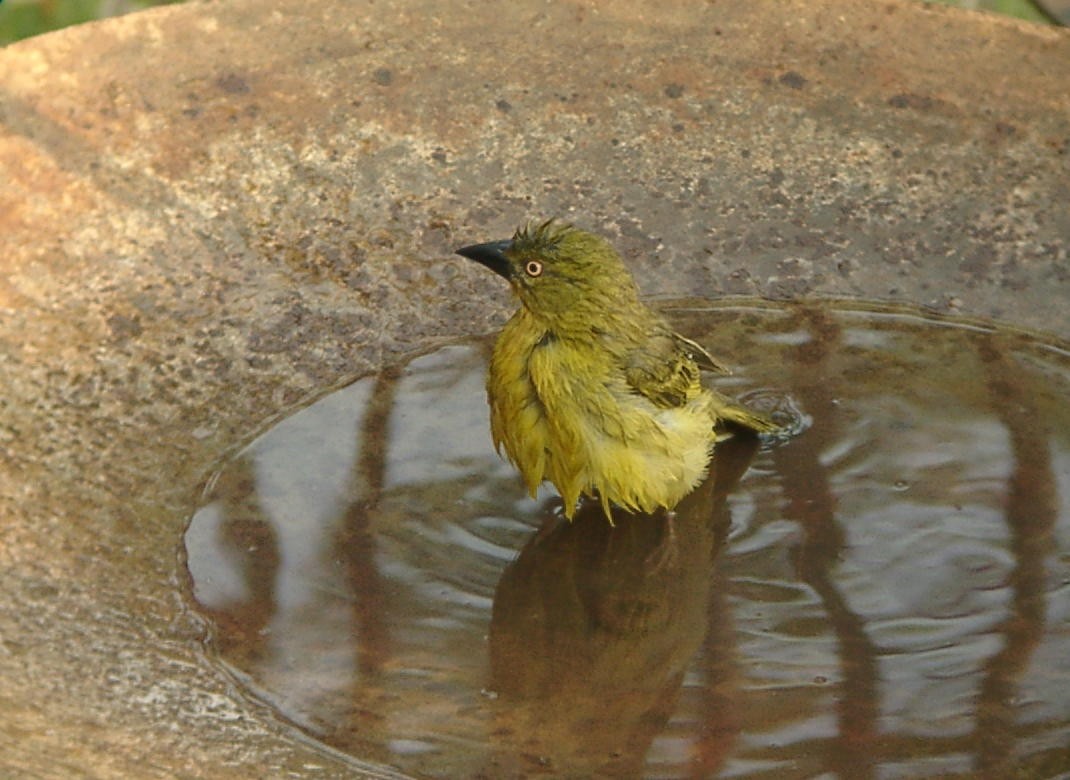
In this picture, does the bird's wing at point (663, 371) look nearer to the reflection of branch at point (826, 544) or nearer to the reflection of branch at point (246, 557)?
the reflection of branch at point (826, 544)

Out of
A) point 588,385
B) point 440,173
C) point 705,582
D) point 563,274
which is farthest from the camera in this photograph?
point 440,173

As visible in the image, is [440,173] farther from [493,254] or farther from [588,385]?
[588,385]

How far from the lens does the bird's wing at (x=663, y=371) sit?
14.2 feet

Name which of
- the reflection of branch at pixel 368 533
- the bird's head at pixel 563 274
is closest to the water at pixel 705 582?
the reflection of branch at pixel 368 533

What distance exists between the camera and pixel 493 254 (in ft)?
14.6

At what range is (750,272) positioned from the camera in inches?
212

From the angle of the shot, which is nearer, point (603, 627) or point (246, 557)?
point (603, 627)

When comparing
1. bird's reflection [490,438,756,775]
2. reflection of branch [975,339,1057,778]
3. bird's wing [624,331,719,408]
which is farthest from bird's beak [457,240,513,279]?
reflection of branch [975,339,1057,778]

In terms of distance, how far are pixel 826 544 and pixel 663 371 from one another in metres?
0.63

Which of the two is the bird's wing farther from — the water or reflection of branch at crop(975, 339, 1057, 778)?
reflection of branch at crop(975, 339, 1057, 778)

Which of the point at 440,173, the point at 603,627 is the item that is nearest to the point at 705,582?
the point at 603,627

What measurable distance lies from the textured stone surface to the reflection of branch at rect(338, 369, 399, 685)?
238mm

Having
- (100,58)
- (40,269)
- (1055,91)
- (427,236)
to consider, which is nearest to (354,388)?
(427,236)

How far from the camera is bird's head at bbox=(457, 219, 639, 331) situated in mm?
4367
